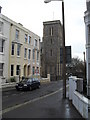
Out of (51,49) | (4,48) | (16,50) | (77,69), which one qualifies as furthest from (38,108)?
(51,49)

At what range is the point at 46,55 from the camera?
65.6 metres

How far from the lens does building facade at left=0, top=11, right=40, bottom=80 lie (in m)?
26.7

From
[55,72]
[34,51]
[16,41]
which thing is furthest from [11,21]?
[55,72]

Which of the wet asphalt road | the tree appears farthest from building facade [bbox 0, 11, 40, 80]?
the wet asphalt road

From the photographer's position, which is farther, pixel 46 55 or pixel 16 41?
pixel 46 55

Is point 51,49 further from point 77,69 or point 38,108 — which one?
point 38,108

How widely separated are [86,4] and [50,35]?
161 ft

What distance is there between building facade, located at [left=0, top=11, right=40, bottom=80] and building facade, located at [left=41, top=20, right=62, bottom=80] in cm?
2427

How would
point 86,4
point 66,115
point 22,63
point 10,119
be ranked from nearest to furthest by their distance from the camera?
point 10,119, point 66,115, point 86,4, point 22,63

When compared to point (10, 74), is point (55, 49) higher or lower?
higher

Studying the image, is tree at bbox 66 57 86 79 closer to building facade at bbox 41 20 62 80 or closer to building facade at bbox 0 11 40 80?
building facade at bbox 41 20 62 80

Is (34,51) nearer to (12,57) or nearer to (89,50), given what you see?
(12,57)

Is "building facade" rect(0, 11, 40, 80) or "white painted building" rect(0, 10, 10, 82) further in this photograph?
"building facade" rect(0, 11, 40, 80)

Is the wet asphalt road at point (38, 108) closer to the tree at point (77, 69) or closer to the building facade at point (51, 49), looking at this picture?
the tree at point (77, 69)
